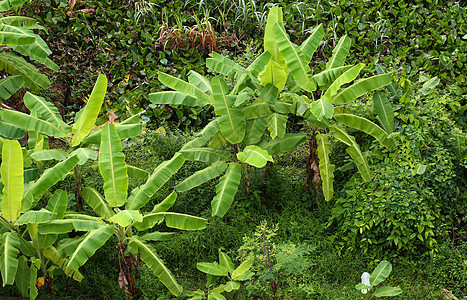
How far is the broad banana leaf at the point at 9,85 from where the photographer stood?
6.02m

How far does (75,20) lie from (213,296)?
6.30 m

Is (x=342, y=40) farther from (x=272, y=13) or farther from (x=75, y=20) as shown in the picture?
(x=75, y=20)

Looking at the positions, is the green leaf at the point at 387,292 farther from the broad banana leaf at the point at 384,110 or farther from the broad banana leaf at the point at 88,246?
the broad banana leaf at the point at 88,246

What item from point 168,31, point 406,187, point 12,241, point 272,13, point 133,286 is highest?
point 272,13

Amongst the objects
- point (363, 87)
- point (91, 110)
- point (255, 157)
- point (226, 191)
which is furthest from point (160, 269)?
point (363, 87)

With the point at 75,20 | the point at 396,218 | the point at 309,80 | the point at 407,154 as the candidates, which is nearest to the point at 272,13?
the point at 309,80

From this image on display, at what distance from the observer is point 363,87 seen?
5465mm

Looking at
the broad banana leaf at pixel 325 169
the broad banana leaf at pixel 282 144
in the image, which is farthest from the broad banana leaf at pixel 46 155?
the broad banana leaf at pixel 325 169

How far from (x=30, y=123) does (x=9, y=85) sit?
4.56ft

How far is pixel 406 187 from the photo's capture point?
5.40m

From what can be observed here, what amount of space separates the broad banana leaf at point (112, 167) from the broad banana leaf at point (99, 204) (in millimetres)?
438

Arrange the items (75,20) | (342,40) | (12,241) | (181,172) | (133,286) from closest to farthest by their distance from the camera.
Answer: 1. (12,241)
2. (133,286)
3. (342,40)
4. (181,172)
5. (75,20)

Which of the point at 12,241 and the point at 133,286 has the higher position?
the point at 12,241

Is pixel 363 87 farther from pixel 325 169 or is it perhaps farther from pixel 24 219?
pixel 24 219
